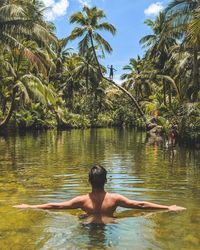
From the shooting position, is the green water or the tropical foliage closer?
the green water

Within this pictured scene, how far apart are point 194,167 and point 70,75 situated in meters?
45.6

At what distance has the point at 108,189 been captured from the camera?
450 inches

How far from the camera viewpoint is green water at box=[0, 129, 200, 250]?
21.0 ft

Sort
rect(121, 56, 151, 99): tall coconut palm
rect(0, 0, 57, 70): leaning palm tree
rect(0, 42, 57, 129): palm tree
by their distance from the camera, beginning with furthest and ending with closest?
1. rect(121, 56, 151, 99): tall coconut palm
2. rect(0, 42, 57, 129): palm tree
3. rect(0, 0, 57, 70): leaning palm tree

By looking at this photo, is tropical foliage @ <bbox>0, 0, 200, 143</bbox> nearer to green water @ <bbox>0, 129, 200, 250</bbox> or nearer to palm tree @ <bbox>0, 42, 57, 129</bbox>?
palm tree @ <bbox>0, 42, 57, 129</bbox>

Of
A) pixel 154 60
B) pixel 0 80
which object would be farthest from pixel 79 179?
pixel 154 60

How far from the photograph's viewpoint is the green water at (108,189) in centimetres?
639

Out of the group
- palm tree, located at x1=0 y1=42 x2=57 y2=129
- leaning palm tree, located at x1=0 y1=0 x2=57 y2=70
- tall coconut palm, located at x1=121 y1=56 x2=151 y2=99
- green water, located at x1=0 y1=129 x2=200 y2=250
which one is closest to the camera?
green water, located at x1=0 y1=129 x2=200 y2=250

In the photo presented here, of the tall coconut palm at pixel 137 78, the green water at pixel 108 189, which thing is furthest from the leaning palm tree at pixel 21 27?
the tall coconut palm at pixel 137 78

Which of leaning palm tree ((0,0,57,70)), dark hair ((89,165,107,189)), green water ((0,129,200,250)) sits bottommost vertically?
green water ((0,129,200,250))

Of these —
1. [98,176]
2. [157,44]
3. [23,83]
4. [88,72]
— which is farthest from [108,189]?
[88,72]

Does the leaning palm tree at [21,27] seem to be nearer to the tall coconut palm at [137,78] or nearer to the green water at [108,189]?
the green water at [108,189]

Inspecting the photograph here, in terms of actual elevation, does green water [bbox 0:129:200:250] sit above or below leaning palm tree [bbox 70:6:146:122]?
below

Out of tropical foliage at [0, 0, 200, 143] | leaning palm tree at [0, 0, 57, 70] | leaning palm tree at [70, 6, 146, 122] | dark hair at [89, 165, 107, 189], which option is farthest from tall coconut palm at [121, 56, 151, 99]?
dark hair at [89, 165, 107, 189]
